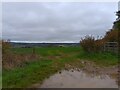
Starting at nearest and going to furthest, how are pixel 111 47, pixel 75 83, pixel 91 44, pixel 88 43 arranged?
1. pixel 75 83
2. pixel 91 44
3. pixel 88 43
4. pixel 111 47

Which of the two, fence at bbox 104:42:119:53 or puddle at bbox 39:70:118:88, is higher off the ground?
fence at bbox 104:42:119:53

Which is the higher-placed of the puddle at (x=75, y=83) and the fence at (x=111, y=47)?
the fence at (x=111, y=47)

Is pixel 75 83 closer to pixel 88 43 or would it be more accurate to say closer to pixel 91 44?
pixel 91 44

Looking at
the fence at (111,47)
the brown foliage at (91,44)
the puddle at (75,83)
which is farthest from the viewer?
the fence at (111,47)

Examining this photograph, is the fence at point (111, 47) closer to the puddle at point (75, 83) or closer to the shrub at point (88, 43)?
the shrub at point (88, 43)

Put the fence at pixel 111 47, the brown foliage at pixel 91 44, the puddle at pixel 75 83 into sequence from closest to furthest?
the puddle at pixel 75 83, the brown foliage at pixel 91 44, the fence at pixel 111 47

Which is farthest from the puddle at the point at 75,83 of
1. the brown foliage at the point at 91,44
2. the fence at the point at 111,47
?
the fence at the point at 111,47

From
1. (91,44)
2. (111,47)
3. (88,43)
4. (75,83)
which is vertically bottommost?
(75,83)

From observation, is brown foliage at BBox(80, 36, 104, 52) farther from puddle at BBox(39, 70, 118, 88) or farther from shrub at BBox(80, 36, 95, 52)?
puddle at BBox(39, 70, 118, 88)

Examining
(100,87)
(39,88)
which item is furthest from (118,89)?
(39,88)

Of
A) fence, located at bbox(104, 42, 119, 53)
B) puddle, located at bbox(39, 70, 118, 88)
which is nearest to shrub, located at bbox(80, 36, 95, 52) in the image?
fence, located at bbox(104, 42, 119, 53)

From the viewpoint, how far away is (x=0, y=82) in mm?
11234

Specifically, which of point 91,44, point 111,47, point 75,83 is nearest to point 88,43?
point 91,44

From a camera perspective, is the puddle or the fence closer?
the puddle
